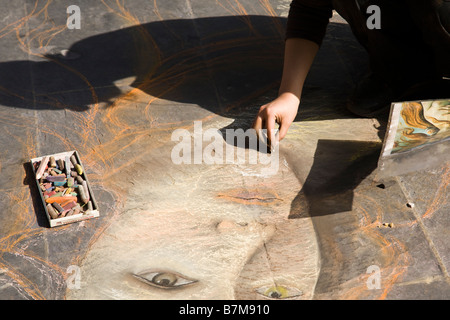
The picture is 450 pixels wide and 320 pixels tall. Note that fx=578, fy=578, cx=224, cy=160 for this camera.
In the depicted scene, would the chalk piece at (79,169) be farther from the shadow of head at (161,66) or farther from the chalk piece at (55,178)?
the shadow of head at (161,66)

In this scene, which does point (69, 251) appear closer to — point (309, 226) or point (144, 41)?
point (309, 226)

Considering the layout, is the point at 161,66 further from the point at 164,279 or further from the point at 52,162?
the point at 164,279

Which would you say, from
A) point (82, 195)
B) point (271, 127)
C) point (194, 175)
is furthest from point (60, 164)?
point (271, 127)

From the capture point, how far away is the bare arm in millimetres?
3225

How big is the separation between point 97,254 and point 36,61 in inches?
70.7

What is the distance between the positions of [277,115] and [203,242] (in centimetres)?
83

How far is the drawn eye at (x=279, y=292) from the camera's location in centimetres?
268

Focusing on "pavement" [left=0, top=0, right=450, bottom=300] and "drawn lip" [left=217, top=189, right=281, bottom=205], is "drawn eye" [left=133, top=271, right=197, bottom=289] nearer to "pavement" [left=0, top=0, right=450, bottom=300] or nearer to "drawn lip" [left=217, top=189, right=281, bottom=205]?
"pavement" [left=0, top=0, right=450, bottom=300]

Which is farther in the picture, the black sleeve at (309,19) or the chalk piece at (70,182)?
the black sleeve at (309,19)

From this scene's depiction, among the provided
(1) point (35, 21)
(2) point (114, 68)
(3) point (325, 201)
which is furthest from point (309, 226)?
(1) point (35, 21)

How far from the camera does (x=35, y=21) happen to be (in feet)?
14.3

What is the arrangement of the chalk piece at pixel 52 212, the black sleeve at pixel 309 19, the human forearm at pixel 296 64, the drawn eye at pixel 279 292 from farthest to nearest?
the black sleeve at pixel 309 19, the human forearm at pixel 296 64, the chalk piece at pixel 52 212, the drawn eye at pixel 279 292

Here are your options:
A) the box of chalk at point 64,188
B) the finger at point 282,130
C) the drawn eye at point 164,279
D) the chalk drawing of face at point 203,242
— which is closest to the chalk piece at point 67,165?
the box of chalk at point 64,188

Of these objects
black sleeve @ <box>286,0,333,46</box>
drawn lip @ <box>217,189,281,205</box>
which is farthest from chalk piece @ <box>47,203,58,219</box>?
black sleeve @ <box>286,0,333,46</box>
